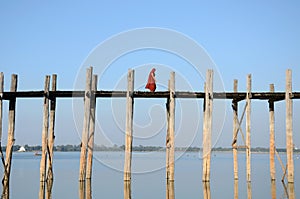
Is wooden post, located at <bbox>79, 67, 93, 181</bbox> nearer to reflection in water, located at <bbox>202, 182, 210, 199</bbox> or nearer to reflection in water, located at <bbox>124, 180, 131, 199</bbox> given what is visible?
reflection in water, located at <bbox>124, 180, 131, 199</bbox>

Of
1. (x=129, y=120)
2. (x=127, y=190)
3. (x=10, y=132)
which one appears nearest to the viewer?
(x=129, y=120)

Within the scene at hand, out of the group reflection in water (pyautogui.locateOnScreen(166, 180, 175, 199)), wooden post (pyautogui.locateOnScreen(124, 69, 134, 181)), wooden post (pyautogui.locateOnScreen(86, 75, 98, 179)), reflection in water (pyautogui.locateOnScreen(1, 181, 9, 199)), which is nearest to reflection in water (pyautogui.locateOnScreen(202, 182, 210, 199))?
reflection in water (pyautogui.locateOnScreen(166, 180, 175, 199))

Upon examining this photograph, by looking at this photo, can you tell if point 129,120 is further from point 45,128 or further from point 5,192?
point 5,192

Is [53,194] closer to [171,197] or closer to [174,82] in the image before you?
[171,197]

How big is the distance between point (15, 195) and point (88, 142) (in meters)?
3.46

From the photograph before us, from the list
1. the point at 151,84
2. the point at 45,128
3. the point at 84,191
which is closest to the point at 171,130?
the point at 151,84

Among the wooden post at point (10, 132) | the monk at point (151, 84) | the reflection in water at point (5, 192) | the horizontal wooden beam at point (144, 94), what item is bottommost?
the reflection in water at point (5, 192)

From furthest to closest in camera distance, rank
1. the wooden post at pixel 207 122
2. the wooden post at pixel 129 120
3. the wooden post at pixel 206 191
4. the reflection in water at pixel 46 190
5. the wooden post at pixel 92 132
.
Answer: the wooden post at pixel 92 132, the wooden post at pixel 207 122, the wooden post at pixel 129 120, the wooden post at pixel 206 191, the reflection in water at pixel 46 190

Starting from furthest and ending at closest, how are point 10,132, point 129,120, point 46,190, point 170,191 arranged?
point 46,190
point 170,191
point 10,132
point 129,120

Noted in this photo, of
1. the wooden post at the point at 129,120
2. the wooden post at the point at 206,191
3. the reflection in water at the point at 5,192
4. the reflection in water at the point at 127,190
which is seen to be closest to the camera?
the reflection in water at the point at 5,192

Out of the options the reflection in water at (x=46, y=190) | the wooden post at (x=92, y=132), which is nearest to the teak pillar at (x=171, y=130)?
the wooden post at (x=92, y=132)

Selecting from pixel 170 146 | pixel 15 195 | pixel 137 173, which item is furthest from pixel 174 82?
pixel 137 173

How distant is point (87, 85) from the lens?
1772cm

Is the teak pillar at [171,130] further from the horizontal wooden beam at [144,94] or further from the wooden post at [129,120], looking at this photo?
the wooden post at [129,120]
